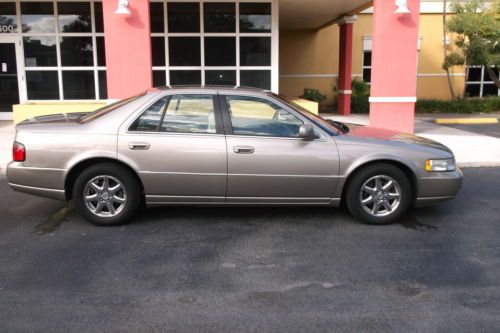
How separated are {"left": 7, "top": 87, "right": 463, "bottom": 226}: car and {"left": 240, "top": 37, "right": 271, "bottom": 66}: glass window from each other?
8.02 m

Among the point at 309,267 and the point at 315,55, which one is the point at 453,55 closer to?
the point at 315,55

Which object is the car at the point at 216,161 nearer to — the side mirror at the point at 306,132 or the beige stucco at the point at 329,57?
the side mirror at the point at 306,132

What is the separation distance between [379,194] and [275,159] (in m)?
1.24

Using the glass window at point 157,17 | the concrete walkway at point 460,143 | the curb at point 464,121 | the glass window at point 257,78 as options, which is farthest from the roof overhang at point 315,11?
the curb at point 464,121

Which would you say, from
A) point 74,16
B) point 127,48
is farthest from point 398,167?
point 74,16

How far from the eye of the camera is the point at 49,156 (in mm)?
5574

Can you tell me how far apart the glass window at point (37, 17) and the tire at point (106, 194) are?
1002 centimetres

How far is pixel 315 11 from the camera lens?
15.7 meters

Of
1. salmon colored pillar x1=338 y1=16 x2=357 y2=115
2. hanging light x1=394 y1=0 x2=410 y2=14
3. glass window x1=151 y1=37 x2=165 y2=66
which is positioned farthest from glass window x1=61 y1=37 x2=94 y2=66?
salmon colored pillar x1=338 y1=16 x2=357 y2=115

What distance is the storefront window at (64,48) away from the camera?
14156 millimetres

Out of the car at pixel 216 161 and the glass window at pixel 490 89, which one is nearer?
the car at pixel 216 161

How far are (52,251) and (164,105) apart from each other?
1.93 metres

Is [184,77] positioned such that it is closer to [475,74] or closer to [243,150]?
[243,150]

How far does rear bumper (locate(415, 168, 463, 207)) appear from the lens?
576 cm
